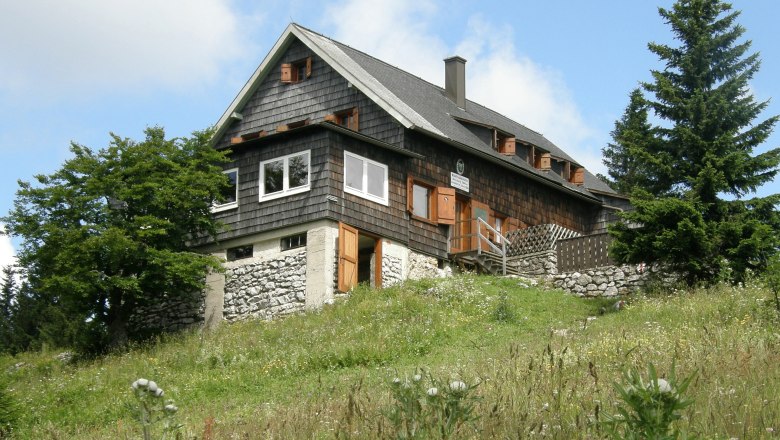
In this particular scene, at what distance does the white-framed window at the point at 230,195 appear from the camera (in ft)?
112

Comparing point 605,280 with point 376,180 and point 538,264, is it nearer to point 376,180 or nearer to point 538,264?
point 538,264

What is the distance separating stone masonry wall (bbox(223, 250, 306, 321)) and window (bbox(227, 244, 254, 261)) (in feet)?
1.31

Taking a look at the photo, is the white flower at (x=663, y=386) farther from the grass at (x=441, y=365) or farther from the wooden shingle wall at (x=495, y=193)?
→ the wooden shingle wall at (x=495, y=193)

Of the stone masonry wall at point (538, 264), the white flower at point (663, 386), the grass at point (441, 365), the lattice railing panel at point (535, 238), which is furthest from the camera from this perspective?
the lattice railing panel at point (535, 238)

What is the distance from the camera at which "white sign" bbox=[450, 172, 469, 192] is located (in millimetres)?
36875

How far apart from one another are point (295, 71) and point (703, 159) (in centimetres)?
1333

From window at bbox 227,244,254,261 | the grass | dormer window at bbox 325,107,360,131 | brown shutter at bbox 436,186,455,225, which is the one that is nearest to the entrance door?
the grass

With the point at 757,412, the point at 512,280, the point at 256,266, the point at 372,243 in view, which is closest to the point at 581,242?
the point at 512,280

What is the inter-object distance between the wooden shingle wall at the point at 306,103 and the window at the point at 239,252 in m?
4.10

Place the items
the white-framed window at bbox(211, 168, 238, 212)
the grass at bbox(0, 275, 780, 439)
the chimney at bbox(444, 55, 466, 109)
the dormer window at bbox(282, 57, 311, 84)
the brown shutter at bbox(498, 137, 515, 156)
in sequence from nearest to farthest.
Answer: the grass at bbox(0, 275, 780, 439)
the white-framed window at bbox(211, 168, 238, 212)
the dormer window at bbox(282, 57, 311, 84)
the brown shutter at bbox(498, 137, 515, 156)
the chimney at bbox(444, 55, 466, 109)

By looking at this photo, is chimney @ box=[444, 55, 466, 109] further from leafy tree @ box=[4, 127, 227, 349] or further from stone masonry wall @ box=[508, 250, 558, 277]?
leafy tree @ box=[4, 127, 227, 349]

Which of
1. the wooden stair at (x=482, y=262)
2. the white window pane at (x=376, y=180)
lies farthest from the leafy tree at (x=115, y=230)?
the wooden stair at (x=482, y=262)

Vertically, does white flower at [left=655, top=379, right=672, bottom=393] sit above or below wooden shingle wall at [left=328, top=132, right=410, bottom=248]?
below

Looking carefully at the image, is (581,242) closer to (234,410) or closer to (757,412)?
(234,410)
